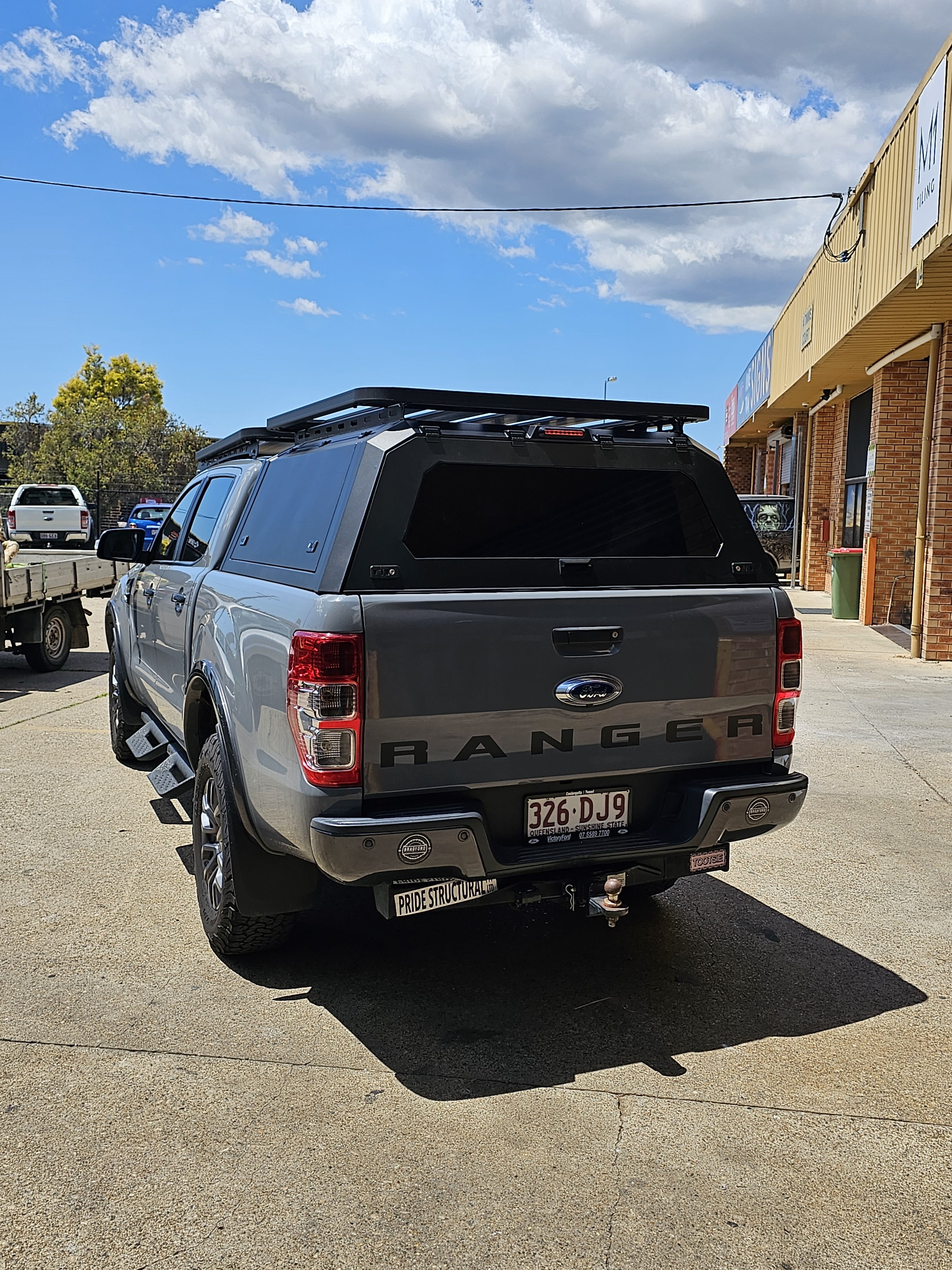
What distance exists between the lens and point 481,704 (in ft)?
11.8

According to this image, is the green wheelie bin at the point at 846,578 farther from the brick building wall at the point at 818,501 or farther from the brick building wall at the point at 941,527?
the brick building wall at the point at 818,501

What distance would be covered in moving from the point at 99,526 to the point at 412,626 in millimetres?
44647

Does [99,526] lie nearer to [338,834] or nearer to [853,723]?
[853,723]

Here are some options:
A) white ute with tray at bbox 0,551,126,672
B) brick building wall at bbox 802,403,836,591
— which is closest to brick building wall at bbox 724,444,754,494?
brick building wall at bbox 802,403,836,591

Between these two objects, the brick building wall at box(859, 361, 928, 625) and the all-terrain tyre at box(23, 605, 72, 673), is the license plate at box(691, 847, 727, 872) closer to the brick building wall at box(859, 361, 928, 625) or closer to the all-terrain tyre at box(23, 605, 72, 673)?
the all-terrain tyre at box(23, 605, 72, 673)

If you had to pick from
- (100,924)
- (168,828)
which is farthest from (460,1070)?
(168,828)

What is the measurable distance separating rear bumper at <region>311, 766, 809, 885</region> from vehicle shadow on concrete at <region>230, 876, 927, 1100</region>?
0.60 meters

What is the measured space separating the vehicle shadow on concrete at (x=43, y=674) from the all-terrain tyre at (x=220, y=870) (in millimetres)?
6540

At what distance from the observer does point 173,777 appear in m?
5.42

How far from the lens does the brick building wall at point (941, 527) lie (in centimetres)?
1297

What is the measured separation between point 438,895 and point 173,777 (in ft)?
7.40

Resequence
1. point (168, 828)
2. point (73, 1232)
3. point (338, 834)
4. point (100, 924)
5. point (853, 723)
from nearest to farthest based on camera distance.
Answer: point (73, 1232)
point (338, 834)
point (100, 924)
point (168, 828)
point (853, 723)

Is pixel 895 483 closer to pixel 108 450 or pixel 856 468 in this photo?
pixel 856 468

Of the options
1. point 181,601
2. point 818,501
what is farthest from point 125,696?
point 818,501
